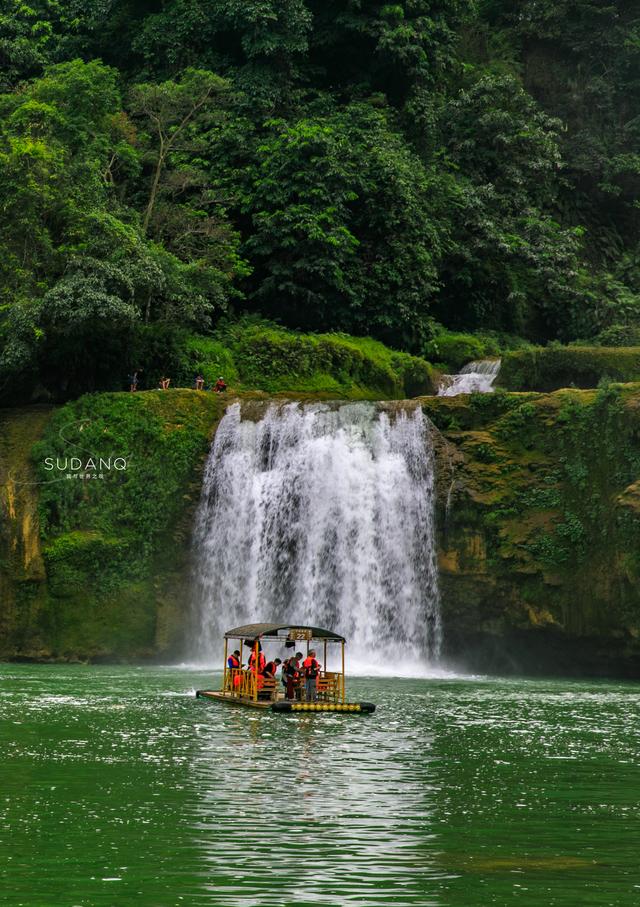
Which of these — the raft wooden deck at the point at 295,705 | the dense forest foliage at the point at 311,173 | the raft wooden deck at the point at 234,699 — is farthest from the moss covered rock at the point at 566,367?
the raft wooden deck at the point at 295,705

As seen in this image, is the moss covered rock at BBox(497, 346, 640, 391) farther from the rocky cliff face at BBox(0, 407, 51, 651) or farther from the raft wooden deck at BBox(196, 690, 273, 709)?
the raft wooden deck at BBox(196, 690, 273, 709)

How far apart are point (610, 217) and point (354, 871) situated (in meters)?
48.1

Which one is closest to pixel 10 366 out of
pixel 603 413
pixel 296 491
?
pixel 296 491

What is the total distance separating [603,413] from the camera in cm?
3164

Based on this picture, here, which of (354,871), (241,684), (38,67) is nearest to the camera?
(354,871)

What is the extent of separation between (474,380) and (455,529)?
964 centimetres

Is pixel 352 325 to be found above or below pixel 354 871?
above

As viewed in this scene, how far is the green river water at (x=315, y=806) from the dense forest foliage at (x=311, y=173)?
1920 centimetres

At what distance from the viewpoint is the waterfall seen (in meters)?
32.3

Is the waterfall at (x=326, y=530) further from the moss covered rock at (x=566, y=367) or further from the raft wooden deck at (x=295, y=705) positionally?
the raft wooden deck at (x=295, y=705)

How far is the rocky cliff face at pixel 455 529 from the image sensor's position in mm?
31188

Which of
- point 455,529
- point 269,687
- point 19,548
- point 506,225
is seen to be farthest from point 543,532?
point 506,225

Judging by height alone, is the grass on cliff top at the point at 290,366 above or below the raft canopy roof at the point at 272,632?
above

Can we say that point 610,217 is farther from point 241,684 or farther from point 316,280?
point 241,684
